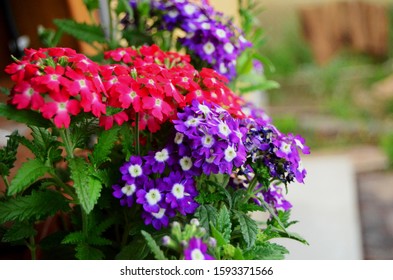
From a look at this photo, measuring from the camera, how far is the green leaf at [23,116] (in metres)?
0.84

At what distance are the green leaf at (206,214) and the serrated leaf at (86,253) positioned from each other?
0.65 ft

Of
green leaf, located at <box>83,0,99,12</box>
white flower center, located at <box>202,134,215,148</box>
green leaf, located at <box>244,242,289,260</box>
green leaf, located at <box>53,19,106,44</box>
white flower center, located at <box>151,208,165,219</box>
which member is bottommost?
green leaf, located at <box>244,242,289,260</box>

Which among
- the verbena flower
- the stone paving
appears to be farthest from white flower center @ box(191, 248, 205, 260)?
the stone paving

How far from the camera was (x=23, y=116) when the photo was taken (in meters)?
0.86

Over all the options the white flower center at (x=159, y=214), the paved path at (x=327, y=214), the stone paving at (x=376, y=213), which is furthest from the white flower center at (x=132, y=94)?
the stone paving at (x=376, y=213)

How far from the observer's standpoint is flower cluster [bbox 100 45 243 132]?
92 centimetres

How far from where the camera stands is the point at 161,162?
3.13 ft

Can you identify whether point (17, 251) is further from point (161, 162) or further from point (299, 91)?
point (299, 91)

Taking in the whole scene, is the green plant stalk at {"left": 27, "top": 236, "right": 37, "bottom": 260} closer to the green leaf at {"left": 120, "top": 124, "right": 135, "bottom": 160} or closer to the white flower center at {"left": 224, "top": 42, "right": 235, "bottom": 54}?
the green leaf at {"left": 120, "top": 124, "right": 135, "bottom": 160}

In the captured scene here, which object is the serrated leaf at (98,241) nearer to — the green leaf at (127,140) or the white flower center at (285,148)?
the green leaf at (127,140)

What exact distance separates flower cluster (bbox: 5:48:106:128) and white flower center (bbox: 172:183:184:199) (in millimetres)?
182

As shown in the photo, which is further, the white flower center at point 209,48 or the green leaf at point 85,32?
the green leaf at point 85,32
